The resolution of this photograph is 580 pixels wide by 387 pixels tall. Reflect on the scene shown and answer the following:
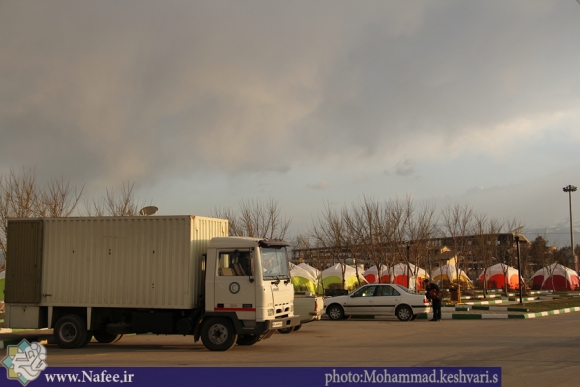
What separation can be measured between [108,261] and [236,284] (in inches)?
127

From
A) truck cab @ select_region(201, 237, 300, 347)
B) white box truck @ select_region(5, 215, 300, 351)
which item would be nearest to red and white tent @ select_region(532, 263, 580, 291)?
truck cab @ select_region(201, 237, 300, 347)

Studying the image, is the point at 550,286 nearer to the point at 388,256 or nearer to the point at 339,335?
the point at 388,256

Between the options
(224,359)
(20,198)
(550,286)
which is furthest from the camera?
(550,286)

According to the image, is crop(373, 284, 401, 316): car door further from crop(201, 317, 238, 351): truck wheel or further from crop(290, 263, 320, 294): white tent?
crop(290, 263, 320, 294): white tent

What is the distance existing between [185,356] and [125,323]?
2228 mm

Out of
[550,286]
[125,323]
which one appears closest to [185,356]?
[125,323]

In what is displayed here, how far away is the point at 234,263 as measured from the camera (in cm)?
1309

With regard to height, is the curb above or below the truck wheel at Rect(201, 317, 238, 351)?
below

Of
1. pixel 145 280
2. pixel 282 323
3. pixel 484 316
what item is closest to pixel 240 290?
pixel 282 323

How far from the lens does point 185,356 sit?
12.3m

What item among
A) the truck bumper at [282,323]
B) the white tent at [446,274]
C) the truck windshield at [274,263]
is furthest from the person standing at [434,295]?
the white tent at [446,274]

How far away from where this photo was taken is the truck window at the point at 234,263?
12961 mm

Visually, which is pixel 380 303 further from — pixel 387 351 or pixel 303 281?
pixel 303 281

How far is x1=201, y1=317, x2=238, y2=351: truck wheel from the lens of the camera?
13.0m
